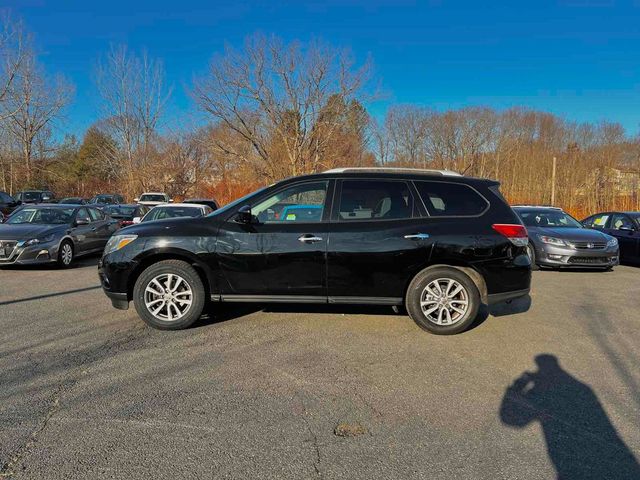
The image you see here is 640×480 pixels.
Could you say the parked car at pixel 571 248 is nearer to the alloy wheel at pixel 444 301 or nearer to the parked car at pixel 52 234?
the alloy wheel at pixel 444 301

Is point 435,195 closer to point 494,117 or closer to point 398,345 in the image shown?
point 398,345

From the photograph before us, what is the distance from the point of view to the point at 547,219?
37.9 ft

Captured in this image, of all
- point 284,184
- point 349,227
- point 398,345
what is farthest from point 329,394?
point 284,184

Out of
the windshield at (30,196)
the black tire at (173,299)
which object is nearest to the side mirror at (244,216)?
the black tire at (173,299)

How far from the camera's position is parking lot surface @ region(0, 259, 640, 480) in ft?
8.78

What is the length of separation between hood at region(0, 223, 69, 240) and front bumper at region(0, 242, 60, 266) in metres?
0.25

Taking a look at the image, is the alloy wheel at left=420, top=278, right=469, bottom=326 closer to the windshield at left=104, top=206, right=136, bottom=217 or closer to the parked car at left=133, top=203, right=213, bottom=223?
the parked car at left=133, top=203, right=213, bottom=223

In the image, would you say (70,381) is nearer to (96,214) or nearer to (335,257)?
(335,257)

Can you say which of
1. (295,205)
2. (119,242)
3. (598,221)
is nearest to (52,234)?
(119,242)

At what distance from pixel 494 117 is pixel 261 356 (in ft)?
162

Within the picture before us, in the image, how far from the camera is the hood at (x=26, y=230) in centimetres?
923

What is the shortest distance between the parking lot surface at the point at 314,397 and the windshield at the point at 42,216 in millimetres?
5448

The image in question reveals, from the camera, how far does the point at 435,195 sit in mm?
5355

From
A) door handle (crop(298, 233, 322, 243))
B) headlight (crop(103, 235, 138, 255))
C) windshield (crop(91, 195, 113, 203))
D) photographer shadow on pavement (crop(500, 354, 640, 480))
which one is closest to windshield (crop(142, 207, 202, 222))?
headlight (crop(103, 235, 138, 255))
